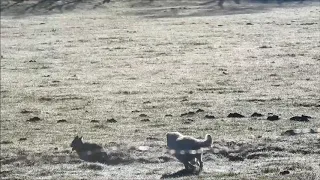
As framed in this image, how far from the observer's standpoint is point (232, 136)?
1426cm

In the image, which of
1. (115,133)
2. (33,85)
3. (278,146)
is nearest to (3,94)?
(33,85)

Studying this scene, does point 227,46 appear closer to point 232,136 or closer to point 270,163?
point 232,136

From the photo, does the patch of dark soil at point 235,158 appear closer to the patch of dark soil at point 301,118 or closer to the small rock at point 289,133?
the small rock at point 289,133

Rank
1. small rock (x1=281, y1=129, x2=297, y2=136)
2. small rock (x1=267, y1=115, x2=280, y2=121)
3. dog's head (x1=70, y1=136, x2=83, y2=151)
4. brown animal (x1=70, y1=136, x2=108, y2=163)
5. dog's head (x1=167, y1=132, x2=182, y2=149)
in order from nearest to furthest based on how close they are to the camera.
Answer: dog's head (x1=167, y1=132, x2=182, y2=149), brown animal (x1=70, y1=136, x2=108, y2=163), dog's head (x1=70, y1=136, x2=83, y2=151), small rock (x1=281, y1=129, x2=297, y2=136), small rock (x1=267, y1=115, x2=280, y2=121)

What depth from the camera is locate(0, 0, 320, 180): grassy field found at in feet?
40.4

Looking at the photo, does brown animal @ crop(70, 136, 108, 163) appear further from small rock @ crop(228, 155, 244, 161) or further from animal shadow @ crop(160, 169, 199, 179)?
small rock @ crop(228, 155, 244, 161)

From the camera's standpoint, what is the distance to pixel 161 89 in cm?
2247

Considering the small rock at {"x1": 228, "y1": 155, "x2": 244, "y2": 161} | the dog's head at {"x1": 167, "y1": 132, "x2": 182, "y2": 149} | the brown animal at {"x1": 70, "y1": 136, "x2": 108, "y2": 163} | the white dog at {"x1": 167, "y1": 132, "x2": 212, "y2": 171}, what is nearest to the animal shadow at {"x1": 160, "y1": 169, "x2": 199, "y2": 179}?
the white dog at {"x1": 167, "y1": 132, "x2": 212, "y2": 171}

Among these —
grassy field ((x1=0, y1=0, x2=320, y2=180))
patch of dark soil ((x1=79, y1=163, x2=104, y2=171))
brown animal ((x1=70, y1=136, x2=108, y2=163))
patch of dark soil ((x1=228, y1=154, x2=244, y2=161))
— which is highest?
patch of dark soil ((x1=79, y1=163, x2=104, y2=171))

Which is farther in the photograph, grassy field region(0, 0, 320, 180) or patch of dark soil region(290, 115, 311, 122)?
patch of dark soil region(290, 115, 311, 122)

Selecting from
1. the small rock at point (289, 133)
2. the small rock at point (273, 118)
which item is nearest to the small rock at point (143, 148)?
the small rock at point (289, 133)

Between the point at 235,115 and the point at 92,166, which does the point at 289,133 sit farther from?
the point at 92,166

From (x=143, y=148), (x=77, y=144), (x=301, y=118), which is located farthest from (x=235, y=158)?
(x=301, y=118)

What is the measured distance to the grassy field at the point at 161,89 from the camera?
40.4 feet
